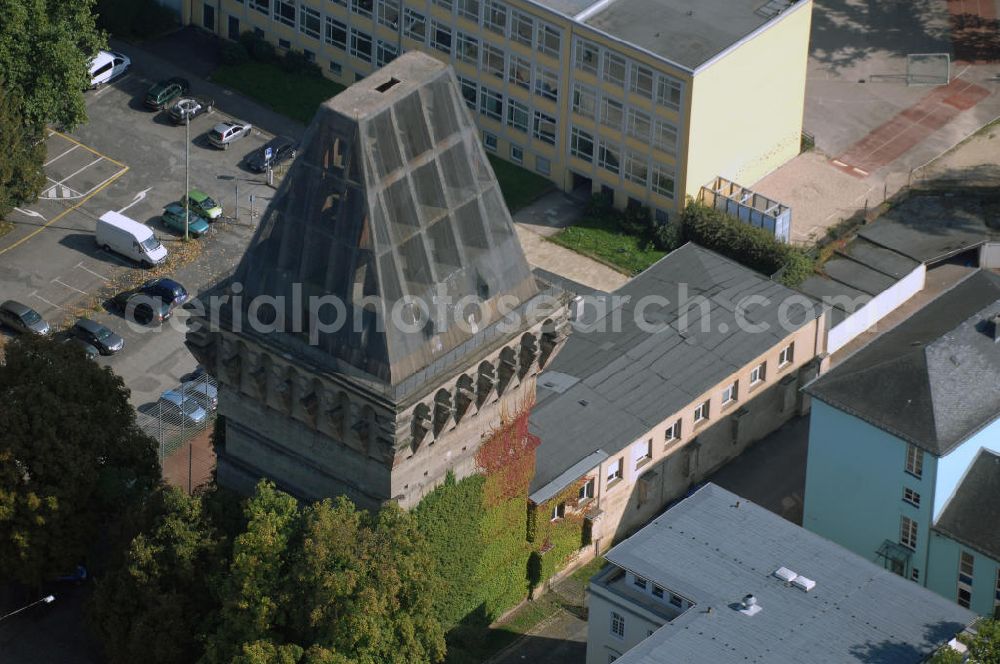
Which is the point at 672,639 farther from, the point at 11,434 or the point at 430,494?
the point at 11,434

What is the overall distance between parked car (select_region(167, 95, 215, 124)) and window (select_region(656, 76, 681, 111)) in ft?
109

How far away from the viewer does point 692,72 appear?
148000mm

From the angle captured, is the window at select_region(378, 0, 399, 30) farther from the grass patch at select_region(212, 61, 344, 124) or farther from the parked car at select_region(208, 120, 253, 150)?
the parked car at select_region(208, 120, 253, 150)

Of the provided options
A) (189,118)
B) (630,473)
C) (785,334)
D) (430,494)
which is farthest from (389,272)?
(189,118)

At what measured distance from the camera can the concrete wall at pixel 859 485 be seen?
12038cm

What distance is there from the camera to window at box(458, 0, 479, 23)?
156875mm

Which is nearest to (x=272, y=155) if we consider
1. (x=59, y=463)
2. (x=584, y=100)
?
(x=584, y=100)

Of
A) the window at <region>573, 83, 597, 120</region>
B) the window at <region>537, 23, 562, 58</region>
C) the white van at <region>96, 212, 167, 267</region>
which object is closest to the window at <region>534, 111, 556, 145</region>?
the window at <region>573, 83, 597, 120</region>

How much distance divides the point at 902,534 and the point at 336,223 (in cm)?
3878

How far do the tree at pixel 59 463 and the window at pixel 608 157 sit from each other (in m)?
47.5

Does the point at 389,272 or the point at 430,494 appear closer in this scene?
the point at 389,272

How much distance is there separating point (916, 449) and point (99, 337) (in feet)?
166

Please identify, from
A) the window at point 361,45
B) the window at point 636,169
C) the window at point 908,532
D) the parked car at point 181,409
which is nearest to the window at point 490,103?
the window at point 361,45

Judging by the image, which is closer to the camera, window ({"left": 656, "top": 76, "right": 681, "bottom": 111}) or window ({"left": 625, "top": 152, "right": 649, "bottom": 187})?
window ({"left": 656, "top": 76, "right": 681, "bottom": 111})
